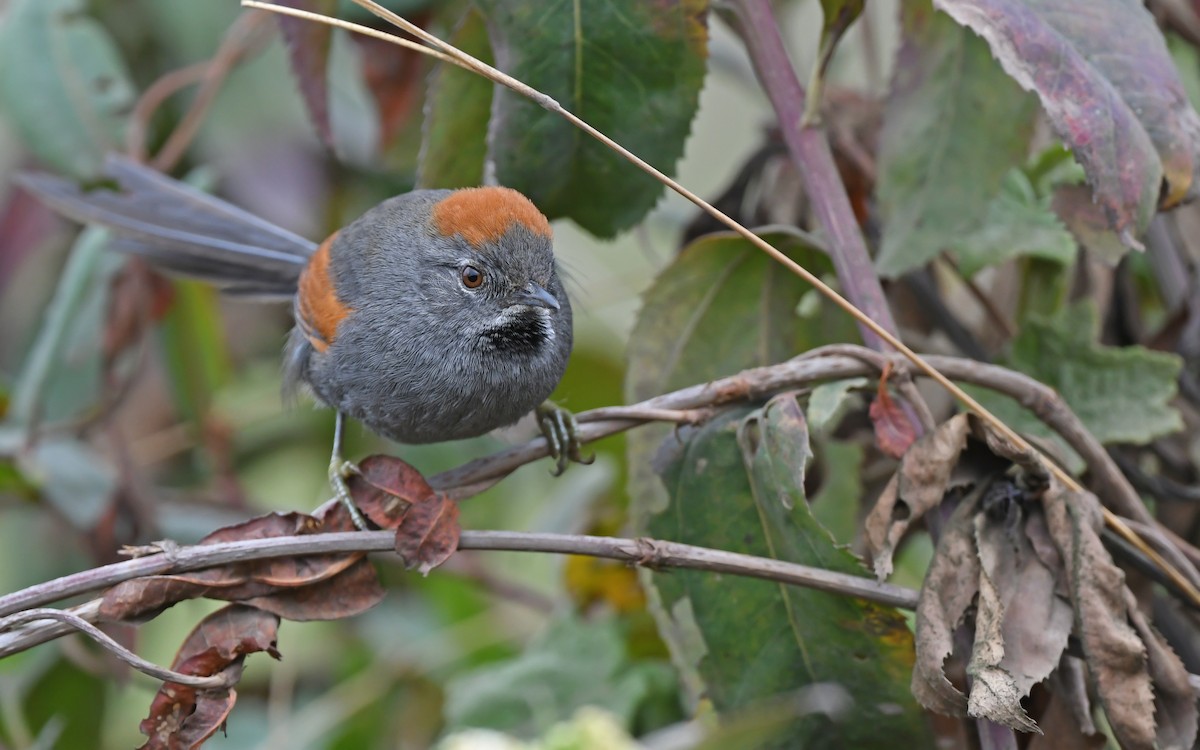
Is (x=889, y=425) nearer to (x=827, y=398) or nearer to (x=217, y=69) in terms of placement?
(x=827, y=398)

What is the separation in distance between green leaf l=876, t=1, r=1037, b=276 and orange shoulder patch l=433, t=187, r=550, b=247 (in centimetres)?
72

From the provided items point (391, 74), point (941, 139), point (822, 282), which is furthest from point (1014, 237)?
point (391, 74)

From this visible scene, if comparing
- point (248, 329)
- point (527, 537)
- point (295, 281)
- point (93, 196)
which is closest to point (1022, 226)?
point (527, 537)

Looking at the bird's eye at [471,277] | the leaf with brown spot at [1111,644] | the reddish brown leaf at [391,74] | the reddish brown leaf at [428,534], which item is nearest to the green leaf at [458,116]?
the bird's eye at [471,277]

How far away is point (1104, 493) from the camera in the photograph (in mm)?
2170

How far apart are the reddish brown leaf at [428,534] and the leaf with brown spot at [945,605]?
2.29 feet

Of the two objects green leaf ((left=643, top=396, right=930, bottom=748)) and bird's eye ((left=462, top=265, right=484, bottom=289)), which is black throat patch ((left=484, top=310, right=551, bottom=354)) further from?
green leaf ((left=643, top=396, right=930, bottom=748))

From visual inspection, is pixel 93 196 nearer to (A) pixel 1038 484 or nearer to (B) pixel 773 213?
(B) pixel 773 213

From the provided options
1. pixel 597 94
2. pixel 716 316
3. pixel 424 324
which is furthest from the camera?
pixel 424 324

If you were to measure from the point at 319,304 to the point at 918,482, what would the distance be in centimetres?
149

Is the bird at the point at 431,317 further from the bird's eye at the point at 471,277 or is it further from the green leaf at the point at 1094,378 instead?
the green leaf at the point at 1094,378

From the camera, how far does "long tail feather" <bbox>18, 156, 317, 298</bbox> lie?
306 centimetres

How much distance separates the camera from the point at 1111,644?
1.74 m

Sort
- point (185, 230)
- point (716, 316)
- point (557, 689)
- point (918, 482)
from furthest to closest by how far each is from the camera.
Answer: point (185, 230)
point (557, 689)
point (716, 316)
point (918, 482)
